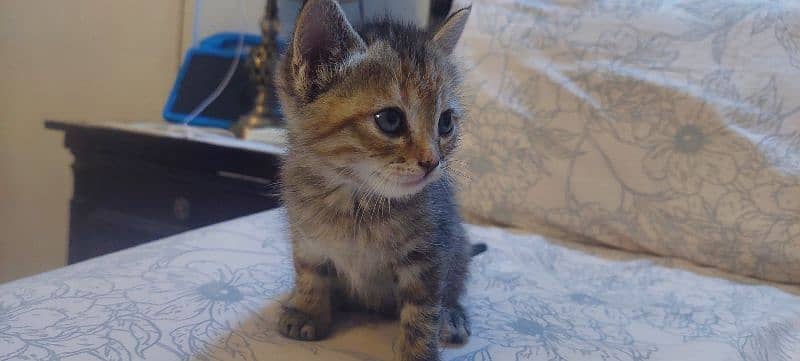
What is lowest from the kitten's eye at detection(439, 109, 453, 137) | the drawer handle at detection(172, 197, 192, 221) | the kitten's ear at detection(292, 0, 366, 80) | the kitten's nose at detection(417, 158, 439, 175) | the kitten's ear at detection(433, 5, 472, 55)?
the drawer handle at detection(172, 197, 192, 221)

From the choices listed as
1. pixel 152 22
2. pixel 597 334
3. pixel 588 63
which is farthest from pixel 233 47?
pixel 597 334

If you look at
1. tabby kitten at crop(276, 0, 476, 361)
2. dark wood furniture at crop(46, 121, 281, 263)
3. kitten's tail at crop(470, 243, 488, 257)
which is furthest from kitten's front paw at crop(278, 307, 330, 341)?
dark wood furniture at crop(46, 121, 281, 263)

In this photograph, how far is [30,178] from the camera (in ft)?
5.73

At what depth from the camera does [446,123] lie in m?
0.68

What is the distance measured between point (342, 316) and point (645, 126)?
2.24 ft

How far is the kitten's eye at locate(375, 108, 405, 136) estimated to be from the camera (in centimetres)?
59

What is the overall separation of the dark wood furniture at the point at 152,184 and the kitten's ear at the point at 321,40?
0.62 m

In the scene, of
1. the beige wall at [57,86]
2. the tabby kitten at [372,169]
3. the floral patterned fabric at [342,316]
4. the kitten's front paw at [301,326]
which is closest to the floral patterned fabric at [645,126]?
the floral patterned fabric at [342,316]

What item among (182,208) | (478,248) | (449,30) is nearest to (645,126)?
(478,248)

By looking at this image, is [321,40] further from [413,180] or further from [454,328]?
[454,328]

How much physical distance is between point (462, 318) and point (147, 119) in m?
1.51

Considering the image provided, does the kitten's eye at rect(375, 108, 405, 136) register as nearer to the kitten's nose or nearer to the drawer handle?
the kitten's nose

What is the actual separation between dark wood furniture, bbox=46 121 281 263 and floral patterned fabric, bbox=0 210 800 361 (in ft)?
0.93

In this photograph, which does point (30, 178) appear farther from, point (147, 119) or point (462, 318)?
point (462, 318)
